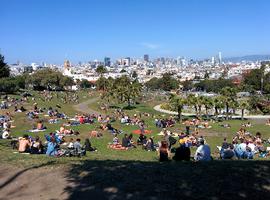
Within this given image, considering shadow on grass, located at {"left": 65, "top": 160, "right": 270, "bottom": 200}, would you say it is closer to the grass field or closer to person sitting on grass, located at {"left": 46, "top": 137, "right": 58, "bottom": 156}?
the grass field

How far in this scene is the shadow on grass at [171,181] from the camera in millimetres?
9609

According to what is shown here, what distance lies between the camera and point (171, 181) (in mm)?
10375

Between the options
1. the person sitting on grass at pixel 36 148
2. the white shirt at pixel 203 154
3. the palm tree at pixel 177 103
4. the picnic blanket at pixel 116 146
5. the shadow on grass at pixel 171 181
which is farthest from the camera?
the palm tree at pixel 177 103

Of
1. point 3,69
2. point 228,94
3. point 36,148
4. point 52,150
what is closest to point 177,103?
point 228,94

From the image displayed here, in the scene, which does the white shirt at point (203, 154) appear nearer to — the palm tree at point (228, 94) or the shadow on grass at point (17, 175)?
the shadow on grass at point (17, 175)

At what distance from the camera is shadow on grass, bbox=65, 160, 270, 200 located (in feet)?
31.5

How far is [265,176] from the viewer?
10805 mm

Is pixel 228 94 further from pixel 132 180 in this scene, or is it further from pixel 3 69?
pixel 3 69

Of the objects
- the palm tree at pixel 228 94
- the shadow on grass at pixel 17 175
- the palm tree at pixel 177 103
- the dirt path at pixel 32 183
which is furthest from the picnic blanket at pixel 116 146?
the palm tree at pixel 228 94

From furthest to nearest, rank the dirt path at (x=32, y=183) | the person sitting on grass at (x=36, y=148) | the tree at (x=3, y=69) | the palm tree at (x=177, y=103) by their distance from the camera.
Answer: the tree at (x=3, y=69), the palm tree at (x=177, y=103), the person sitting on grass at (x=36, y=148), the dirt path at (x=32, y=183)

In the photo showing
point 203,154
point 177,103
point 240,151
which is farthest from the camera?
point 177,103

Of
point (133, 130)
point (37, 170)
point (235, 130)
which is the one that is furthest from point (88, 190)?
point (235, 130)

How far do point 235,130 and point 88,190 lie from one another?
90.2 feet

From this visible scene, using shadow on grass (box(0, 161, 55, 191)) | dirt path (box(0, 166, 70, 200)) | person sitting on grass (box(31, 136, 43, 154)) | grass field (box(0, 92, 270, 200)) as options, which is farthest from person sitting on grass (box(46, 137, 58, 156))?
dirt path (box(0, 166, 70, 200))
